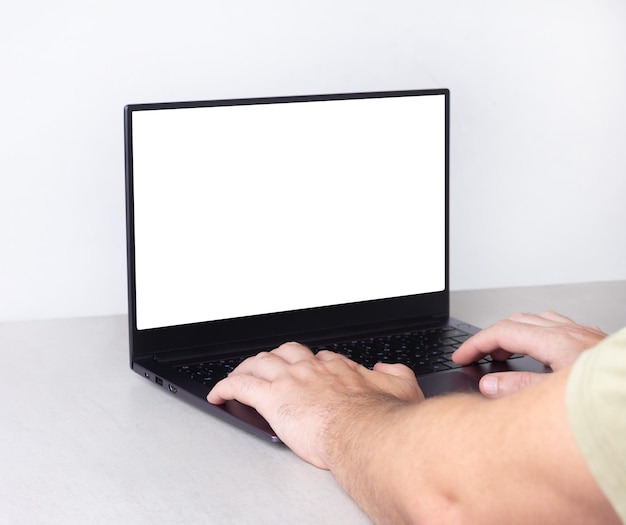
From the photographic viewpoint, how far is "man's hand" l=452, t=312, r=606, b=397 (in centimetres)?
103

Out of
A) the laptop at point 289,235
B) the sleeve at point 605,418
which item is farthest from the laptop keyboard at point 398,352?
the sleeve at point 605,418

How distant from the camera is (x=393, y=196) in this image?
129 centimetres

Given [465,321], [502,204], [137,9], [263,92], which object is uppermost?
[137,9]

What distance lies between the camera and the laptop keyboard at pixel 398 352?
1.09 meters

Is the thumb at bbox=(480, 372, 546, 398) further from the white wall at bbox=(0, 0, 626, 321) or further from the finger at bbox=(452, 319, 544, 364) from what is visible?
the white wall at bbox=(0, 0, 626, 321)

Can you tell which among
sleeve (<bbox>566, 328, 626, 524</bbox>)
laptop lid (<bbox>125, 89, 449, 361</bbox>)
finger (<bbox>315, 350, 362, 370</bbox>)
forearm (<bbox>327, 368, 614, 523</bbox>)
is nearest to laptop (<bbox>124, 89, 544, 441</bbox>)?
laptop lid (<bbox>125, 89, 449, 361</bbox>)

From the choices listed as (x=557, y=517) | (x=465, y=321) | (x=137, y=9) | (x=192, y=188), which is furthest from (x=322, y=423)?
(x=137, y=9)

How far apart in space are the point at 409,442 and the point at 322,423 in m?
0.15

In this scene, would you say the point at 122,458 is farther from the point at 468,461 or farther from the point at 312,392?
the point at 468,461

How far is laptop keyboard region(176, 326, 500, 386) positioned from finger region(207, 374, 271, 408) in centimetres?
7

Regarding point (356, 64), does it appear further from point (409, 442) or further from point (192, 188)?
point (409, 442)

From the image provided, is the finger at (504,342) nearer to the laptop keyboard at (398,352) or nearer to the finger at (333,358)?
the laptop keyboard at (398,352)

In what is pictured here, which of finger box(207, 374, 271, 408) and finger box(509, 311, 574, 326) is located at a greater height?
finger box(509, 311, 574, 326)

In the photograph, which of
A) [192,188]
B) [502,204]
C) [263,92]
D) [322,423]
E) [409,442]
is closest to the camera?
[409,442]
